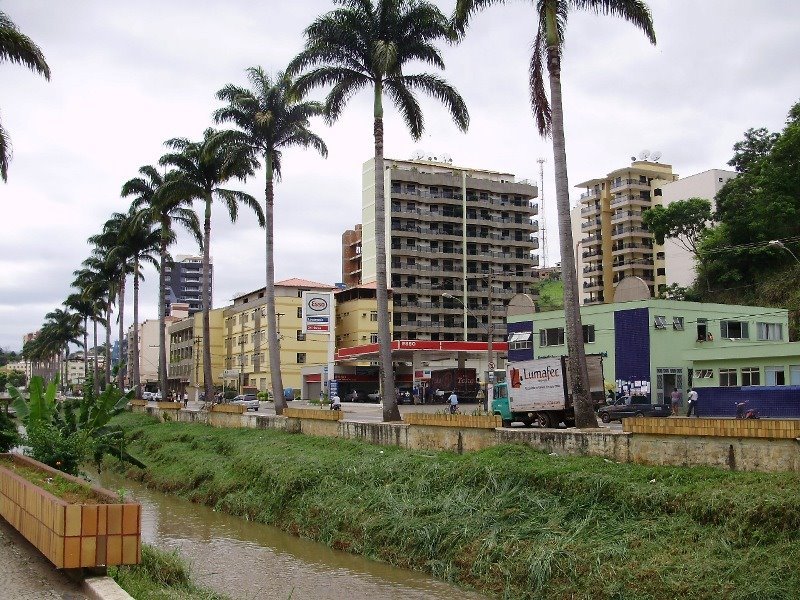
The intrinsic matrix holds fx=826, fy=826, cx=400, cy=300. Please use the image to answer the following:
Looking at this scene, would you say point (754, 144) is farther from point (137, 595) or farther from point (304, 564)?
point (137, 595)

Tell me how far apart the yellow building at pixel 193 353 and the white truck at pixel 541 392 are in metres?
83.1

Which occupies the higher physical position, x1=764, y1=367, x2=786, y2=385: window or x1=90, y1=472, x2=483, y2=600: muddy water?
x1=764, y1=367, x2=786, y2=385: window

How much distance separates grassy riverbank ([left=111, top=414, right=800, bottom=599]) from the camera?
1280cm

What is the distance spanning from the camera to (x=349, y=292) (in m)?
99.8

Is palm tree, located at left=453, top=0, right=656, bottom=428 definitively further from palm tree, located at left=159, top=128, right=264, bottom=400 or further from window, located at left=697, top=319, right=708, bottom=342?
window, located at left=697, top=319, right=708, bottom=342

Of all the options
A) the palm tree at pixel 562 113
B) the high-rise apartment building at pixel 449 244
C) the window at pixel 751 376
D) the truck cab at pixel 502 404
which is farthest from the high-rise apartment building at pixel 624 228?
the palm tree at pixel 562 113

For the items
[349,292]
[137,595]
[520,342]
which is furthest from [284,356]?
[137,595]

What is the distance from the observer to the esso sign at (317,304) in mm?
77688

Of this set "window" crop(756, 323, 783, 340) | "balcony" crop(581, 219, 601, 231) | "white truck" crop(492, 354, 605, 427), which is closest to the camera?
"white truck" crop(492, 354, 605, 427)

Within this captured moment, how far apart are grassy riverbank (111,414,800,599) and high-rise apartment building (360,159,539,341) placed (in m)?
79.5

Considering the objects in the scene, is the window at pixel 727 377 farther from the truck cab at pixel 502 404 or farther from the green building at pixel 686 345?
the truck cab at pixel 502 404

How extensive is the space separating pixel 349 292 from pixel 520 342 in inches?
1664

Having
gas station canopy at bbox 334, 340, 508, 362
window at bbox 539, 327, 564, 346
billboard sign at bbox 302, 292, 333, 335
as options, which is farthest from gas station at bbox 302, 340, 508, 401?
window at bbox 539, 327, 564, 346

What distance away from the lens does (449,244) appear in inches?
4259
